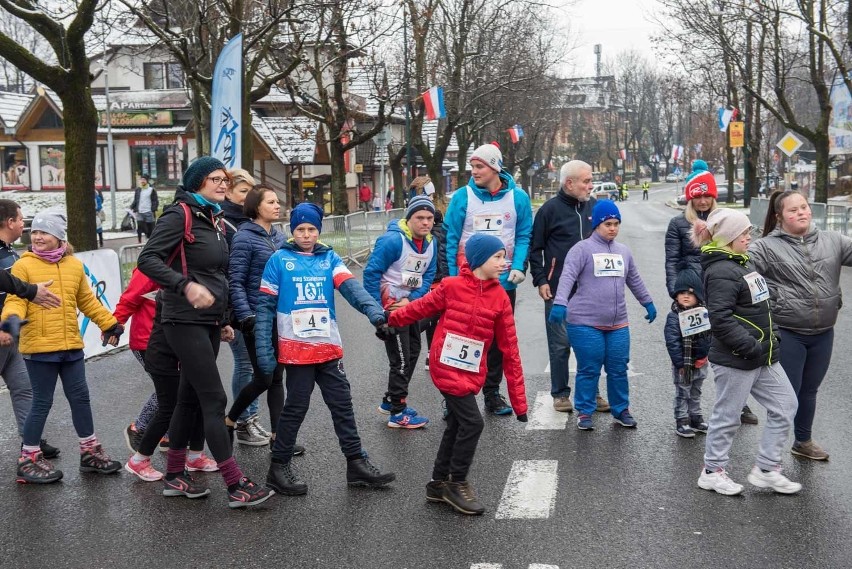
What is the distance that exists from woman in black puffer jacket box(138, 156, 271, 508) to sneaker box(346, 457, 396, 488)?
1.80 ft

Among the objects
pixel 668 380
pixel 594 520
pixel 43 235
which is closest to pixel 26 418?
pixel 43 235

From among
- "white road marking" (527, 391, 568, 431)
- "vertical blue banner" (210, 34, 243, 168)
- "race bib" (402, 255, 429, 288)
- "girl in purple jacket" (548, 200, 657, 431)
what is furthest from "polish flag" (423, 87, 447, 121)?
"girl in purple jacket" (548, 200, 657, 431)

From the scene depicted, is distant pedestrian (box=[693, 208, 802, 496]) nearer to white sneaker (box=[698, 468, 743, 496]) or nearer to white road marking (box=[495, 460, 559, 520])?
white sneaker (box=[698, 468, 743, 496])

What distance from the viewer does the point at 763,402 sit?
19.0 ft

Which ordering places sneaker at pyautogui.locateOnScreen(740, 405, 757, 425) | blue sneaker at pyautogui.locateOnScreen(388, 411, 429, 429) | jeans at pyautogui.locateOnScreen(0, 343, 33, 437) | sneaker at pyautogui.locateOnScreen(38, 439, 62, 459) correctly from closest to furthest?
jeans at pyautogui.locateOnScreen(0, 343, 33, 437)
sneaker at pyautogui.locateOnScreen(38, 439, 62, 459)
sneaker at pyautogui.locateOnScreen(740, 405, 757, 425)
blue sneaker at pyautogui.locateOnScreen(388, 411, 429, 429)

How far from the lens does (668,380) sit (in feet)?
29.2

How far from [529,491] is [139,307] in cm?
276

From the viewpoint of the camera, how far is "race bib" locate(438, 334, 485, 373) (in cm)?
557

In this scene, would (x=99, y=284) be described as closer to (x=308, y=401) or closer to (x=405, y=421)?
(x=405, y=421)

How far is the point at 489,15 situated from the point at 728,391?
40.9m

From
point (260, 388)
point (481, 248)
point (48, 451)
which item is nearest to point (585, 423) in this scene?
point (481, 248)

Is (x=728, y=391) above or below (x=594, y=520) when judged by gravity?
above

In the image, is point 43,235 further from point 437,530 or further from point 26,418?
point 437,530

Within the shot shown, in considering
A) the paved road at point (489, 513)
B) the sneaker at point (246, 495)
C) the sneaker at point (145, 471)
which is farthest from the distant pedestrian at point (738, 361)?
the sneaker at point (145, 471)
